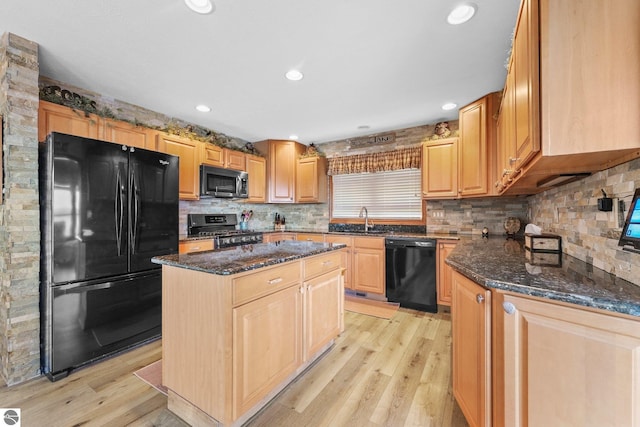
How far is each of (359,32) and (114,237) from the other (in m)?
2.53

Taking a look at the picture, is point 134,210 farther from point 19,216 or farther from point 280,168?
point 280,168

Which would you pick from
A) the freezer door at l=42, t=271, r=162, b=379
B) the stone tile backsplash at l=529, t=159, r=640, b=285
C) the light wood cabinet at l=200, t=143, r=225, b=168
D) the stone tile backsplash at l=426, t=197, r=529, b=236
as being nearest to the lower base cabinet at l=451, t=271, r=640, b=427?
the stone tile backsplash at l=529, t=159, r=640, b=285

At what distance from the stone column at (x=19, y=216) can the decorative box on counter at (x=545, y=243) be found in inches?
143

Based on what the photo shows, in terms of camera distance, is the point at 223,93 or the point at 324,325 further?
the point at 223,93

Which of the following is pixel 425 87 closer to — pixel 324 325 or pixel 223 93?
pixel 223 93

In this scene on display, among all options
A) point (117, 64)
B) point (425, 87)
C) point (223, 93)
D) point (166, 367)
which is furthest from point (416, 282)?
point (117, 64)

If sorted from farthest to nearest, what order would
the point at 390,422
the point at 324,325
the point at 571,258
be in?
1. the point at 324,325
2. the point at 571,258
3. the point at 390,422

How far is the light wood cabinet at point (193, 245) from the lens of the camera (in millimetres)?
2992

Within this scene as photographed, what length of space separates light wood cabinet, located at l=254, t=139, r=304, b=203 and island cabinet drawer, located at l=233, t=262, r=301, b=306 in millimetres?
2841

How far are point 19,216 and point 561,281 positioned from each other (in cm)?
→ 327

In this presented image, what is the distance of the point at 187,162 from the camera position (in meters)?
3.36

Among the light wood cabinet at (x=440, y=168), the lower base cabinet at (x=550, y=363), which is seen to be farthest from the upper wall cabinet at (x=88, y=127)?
the light wood cabinet at (x=440, y=168)

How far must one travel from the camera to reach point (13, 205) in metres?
1.84

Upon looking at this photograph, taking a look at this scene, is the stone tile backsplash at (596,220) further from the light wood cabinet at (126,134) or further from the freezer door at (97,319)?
the light wood cabinet at (126,134)
